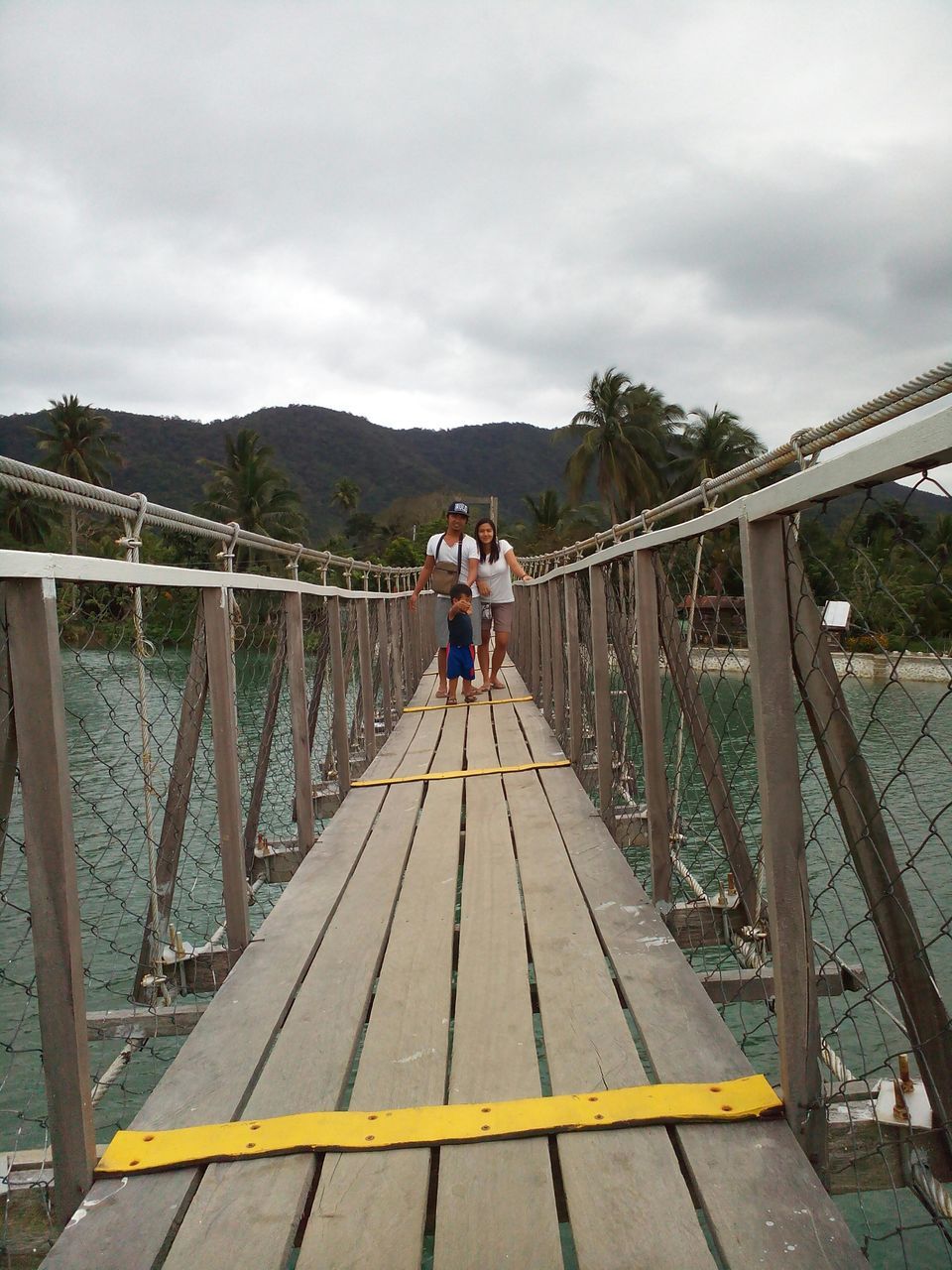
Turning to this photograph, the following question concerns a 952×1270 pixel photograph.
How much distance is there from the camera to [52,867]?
155cm

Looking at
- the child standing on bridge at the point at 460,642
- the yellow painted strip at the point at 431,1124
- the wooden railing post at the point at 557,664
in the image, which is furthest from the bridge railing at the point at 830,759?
the child standing on bridge at the point at 460,642

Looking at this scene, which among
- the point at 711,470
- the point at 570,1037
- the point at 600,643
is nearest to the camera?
the point at 570,1037

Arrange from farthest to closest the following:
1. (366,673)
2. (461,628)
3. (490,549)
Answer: (490,549), (461,628), (366,673)

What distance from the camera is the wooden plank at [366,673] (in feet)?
18.4

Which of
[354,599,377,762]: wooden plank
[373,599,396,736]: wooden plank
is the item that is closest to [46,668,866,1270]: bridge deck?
[354,599,377,762]: wooden plank

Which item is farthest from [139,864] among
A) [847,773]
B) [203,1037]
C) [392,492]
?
[392,492]

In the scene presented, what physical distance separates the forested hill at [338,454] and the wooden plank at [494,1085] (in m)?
79.2

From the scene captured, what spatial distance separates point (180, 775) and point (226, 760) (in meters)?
0.41

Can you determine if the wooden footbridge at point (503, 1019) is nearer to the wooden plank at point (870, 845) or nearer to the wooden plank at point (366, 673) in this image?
the wooden plank at point (870, 845)

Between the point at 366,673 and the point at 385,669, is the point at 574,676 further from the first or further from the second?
the point at 385,669

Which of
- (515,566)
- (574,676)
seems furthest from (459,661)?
(574,676)

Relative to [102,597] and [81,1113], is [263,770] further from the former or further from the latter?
[81,1113]

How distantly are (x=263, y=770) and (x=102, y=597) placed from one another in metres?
1.75

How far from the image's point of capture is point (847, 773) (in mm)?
1633
